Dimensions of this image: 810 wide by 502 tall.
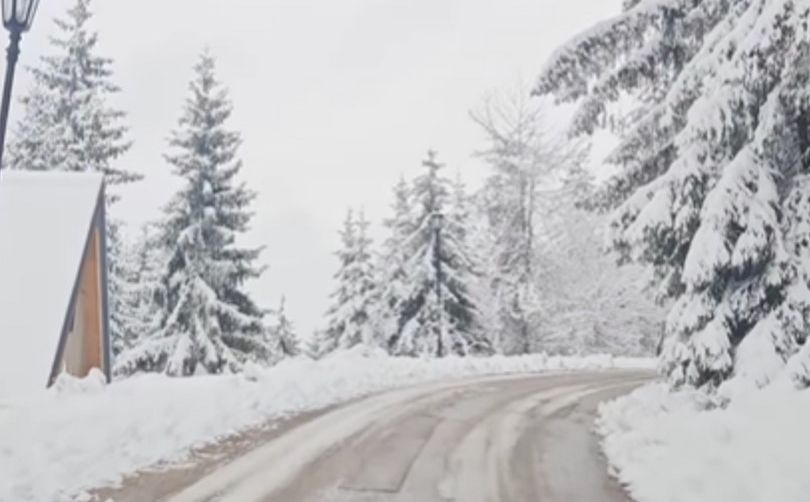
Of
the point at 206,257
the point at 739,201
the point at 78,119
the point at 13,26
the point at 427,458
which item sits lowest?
the point at 427,458

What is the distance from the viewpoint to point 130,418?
8359mm

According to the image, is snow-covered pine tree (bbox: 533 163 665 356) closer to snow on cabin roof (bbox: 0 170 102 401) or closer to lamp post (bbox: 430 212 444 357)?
lamp post (bbox: 430 212 444 357)

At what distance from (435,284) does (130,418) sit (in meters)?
21.8

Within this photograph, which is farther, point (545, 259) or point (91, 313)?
point (545, 259)

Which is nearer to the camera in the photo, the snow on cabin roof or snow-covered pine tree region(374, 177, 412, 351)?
the snow on cabin roof

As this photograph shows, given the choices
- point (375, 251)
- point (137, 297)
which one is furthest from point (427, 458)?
point (375, 251)

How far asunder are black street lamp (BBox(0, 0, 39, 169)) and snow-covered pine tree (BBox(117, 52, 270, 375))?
17489 millimetres

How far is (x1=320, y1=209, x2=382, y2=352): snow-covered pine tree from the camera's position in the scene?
1277 inches

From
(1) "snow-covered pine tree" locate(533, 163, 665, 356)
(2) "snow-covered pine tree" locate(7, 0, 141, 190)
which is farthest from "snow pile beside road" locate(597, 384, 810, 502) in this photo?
(2) "snow-covered pine tree" locate(7, 0, 141, 190)

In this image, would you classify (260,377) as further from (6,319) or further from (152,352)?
(152,352)

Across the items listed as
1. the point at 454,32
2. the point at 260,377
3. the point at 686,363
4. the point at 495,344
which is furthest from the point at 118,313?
the point at 686,363

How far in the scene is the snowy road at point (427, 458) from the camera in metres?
6.46

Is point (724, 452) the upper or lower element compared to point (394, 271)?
lower

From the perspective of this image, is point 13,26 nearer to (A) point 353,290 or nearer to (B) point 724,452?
(B) point 724,452
